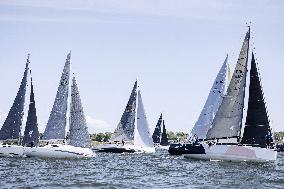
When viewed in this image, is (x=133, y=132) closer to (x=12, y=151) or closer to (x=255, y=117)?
(x=12, y=151)

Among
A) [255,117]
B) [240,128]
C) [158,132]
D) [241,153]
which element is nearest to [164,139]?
[158,132]

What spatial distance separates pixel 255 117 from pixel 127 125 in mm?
36698

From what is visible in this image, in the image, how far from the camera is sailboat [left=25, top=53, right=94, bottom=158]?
5359cm

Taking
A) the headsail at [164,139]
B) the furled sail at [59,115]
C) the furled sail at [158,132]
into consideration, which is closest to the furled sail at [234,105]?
the furled sail at [59,115]

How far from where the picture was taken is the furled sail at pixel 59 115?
5509cm

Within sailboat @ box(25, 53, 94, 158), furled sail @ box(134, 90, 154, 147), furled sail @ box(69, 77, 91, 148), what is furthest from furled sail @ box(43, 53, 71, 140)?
furled sail @ box(134, 90, 154, 147)

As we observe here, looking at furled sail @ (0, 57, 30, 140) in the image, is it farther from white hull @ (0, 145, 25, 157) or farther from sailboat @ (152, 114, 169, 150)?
sailboat @ (152, 114, 169, 150)

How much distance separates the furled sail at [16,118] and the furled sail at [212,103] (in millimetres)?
25164

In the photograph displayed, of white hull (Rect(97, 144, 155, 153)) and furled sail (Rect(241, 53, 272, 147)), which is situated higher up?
furled sail (Rect(241, 53, 272, 147))

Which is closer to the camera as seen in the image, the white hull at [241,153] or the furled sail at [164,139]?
the white hull at [241,153]

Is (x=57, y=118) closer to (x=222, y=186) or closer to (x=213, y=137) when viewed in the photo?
(x=213, y=137)

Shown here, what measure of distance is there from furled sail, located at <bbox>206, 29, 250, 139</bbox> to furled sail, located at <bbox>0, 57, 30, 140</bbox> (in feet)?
76.6

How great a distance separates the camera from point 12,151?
54.8m

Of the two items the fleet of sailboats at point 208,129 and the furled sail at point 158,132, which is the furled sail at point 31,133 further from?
the furled sail at point 158,132
